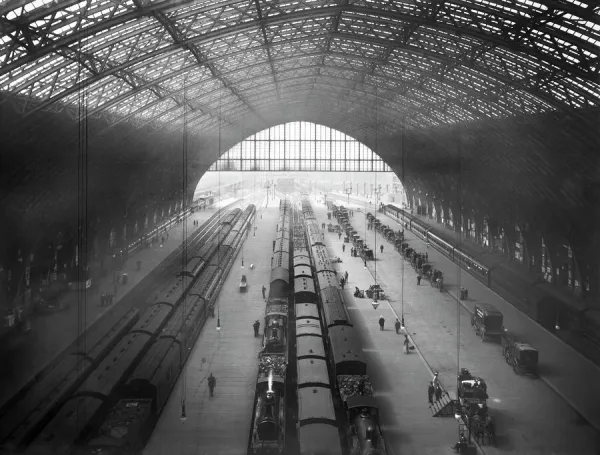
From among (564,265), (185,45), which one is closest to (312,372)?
(185,45)

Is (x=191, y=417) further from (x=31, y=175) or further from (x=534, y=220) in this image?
(x=534, y=220)

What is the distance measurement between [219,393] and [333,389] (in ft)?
11.6

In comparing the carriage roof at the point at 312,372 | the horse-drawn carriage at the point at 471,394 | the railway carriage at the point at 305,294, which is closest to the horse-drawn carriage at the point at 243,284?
the railway carriage at the point at 305,294

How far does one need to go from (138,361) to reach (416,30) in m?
17.7

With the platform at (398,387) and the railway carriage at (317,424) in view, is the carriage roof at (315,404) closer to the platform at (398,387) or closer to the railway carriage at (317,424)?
the railway carriage at (317,424)

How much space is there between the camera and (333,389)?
17578 mm

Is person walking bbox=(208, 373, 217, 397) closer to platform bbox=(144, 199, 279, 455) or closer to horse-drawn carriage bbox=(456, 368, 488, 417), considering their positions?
platform bbox=(144, 199, 279, 455)

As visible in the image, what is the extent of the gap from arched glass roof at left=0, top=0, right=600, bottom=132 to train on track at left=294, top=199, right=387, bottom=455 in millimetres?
11200

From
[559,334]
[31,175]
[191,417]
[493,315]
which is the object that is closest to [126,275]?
[31,175]

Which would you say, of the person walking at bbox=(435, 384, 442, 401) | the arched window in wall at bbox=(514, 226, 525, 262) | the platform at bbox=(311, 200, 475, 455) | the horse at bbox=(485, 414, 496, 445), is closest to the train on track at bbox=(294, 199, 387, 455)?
the platform at bbox=(311, 200, 475, 455)

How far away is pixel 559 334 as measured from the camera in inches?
936

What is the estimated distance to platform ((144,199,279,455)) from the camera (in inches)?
577

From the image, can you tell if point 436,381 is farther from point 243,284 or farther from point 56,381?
point 243,284

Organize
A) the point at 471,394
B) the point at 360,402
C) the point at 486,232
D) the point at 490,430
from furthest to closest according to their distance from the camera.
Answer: the point at 486,232 → the point at 471,394 → the point at 490,430 → the point at 360,402
